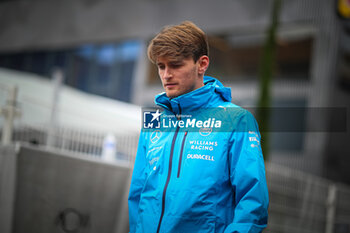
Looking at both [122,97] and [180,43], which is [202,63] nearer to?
[180,43]

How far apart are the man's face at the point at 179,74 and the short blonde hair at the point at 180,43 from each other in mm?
26

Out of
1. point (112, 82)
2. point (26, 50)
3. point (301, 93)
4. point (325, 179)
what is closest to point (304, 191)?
point (325, 179)

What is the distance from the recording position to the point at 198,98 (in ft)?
6.07

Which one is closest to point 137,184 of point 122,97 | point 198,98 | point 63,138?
point 198,98

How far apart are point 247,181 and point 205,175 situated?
0.18 m

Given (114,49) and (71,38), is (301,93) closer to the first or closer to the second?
(114,49)

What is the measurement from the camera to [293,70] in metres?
14.9

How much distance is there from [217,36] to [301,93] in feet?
14.5

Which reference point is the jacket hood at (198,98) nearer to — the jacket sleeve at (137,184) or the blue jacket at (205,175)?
the blue jacket at (205,175)

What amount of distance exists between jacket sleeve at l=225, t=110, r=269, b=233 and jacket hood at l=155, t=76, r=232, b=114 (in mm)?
198

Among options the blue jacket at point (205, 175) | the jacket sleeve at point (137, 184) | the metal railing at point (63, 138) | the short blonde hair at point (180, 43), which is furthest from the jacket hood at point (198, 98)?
the metal railing at point (63, 138)

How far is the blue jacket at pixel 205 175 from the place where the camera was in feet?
5.43

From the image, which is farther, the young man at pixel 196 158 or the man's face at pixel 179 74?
the man's face at pixel 179 74

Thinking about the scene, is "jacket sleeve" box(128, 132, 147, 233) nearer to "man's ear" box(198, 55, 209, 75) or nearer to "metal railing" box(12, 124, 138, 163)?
"man's ear" box(198, 55, 209, 75)
